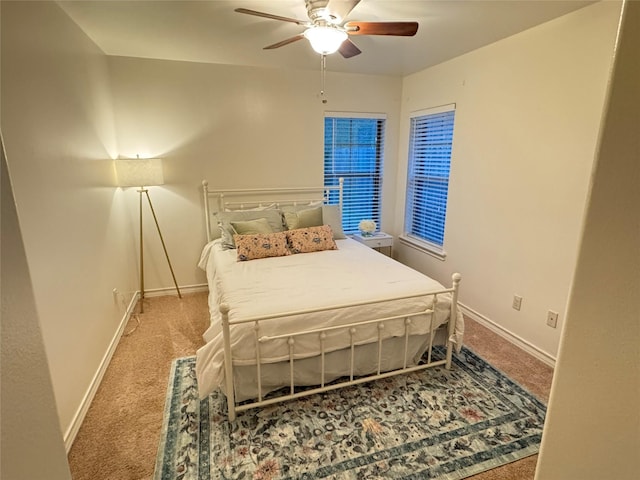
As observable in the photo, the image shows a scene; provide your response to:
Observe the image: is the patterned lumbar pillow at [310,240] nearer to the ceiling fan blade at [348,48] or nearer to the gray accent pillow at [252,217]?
the gray accent pillow at [252,217]

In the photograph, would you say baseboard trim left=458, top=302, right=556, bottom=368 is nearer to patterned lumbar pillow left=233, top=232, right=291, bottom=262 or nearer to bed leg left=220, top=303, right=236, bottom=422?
patterned lumbar pillow left=233, top=232, right=291, bottom=262

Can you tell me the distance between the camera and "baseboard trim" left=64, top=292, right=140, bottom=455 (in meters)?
1.88

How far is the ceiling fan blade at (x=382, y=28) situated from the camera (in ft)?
6.45

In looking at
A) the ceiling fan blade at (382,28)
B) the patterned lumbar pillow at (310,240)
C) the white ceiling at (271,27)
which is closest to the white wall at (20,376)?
the ceiling fan blade at (382,28)

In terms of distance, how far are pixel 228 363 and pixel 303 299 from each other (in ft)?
1.91

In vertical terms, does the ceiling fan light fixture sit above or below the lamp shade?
above

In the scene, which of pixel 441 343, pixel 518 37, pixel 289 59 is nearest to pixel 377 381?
pixel 441 343

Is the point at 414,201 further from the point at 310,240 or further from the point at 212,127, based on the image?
the point at 212,127

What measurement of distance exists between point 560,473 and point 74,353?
239 cm

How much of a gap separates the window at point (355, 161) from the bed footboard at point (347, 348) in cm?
225

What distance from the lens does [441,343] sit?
8.22 ft

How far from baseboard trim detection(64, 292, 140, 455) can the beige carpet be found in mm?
33

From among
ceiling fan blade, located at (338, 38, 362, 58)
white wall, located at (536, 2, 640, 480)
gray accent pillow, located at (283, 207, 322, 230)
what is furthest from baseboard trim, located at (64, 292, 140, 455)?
ceiling fan blade, located at (338, 38, 362, 58)

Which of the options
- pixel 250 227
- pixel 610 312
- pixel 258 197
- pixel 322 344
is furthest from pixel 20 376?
pixel 258 197
